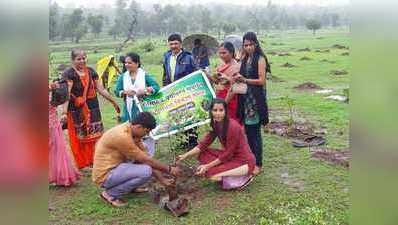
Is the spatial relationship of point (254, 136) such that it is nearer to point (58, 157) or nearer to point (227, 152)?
point (227, 152)

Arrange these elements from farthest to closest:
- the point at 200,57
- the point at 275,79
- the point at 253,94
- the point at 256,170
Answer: the point at 275,79
the point at 200,57
the point at 256,170
the point at 253,94

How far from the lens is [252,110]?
5.33m

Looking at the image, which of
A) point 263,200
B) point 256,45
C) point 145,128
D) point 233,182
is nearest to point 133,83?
point 145,128

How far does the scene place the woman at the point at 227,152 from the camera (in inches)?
195

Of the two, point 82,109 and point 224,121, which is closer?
point 224,121

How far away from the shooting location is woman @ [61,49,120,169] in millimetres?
5281

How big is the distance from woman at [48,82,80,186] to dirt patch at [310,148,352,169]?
3.10m

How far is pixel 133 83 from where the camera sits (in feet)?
18.4

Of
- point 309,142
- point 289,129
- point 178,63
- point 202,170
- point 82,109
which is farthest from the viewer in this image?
point 289,129

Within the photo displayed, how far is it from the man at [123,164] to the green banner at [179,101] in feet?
2.91

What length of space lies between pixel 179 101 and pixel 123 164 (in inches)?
50.2
